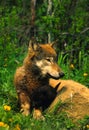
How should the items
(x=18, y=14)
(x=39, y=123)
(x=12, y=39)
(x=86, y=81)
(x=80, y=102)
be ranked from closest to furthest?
(x=39, y=123), (x=80, y=102), (x=86, y=81), (x=12, y=39), (x=18, y=14)

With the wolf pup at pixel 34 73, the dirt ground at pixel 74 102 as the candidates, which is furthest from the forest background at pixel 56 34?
the dirt ground at pixel 74 102

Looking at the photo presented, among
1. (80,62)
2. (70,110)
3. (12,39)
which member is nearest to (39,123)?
(70,110)

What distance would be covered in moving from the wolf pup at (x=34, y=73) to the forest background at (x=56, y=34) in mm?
1549

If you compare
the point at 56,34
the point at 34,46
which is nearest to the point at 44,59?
the point at 34,46

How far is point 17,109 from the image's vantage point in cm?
938

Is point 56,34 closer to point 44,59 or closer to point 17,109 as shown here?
point 44,59

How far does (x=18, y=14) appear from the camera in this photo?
14.6 meters

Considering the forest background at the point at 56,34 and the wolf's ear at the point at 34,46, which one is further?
the forest background at the point at 56,34

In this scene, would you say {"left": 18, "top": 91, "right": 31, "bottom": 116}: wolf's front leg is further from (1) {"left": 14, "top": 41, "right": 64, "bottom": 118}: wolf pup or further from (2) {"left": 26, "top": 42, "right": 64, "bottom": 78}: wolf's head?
(2) {"left": 26, "top": 42, "right": 64, "bottom": 78}: wolf's head

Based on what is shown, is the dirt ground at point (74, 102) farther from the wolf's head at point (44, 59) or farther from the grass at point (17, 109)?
the wolf's head at point (44, 59)

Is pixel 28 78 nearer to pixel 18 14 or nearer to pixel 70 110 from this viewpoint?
pixel 70 110

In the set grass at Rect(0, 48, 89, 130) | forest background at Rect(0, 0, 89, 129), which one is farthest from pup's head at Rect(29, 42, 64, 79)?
forest background at Rect(0, 0, 89, 129)

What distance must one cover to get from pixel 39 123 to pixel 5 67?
11.8ft

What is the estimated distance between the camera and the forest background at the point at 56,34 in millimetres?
11758
